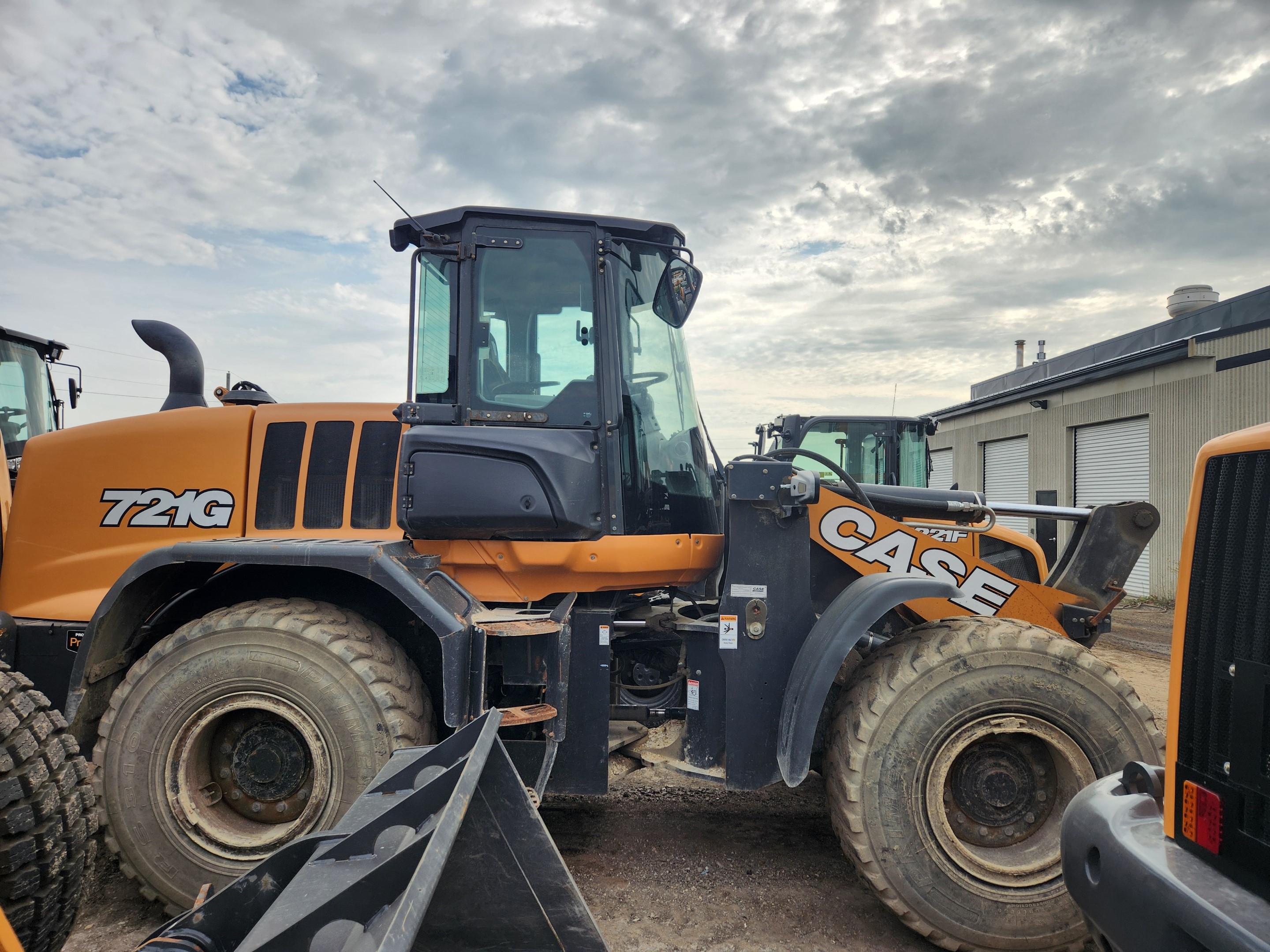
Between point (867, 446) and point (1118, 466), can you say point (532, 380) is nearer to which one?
point (867, 446)

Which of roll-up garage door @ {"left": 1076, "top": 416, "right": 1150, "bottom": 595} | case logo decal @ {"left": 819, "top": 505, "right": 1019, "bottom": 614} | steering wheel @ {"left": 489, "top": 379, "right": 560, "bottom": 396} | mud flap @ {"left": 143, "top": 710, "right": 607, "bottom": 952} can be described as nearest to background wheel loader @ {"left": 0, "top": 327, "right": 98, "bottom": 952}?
mud flap @ {"left": 143, "top": 710, "right": 607, "bottom": 952}

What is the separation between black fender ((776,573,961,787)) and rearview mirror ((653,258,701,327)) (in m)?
1.59

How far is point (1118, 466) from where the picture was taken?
49.6 feet

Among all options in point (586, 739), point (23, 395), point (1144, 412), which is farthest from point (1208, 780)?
point (1144, 412)

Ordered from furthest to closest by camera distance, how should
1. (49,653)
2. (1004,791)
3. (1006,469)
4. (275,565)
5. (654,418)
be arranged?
(1006,469), (49,653), (654,418), (275,565), (1004,791)

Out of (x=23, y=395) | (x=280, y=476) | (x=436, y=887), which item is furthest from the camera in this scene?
(x=23, y=395)

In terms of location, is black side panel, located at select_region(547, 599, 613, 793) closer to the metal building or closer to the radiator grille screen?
the radiator grille screen

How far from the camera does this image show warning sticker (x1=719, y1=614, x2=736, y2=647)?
337 centimetres

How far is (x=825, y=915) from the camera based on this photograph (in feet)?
10.9

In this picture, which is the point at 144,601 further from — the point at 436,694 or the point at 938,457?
the point at 938,457

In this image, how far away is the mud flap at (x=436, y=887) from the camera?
168cm

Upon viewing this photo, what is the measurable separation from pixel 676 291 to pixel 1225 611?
2582mm

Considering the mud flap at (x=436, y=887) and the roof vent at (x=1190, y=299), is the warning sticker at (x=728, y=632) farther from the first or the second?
the roof vent at (x=1190, y=299)

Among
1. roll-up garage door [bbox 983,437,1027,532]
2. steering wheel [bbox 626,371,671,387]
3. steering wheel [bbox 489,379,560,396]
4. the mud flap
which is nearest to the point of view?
the mud flap
